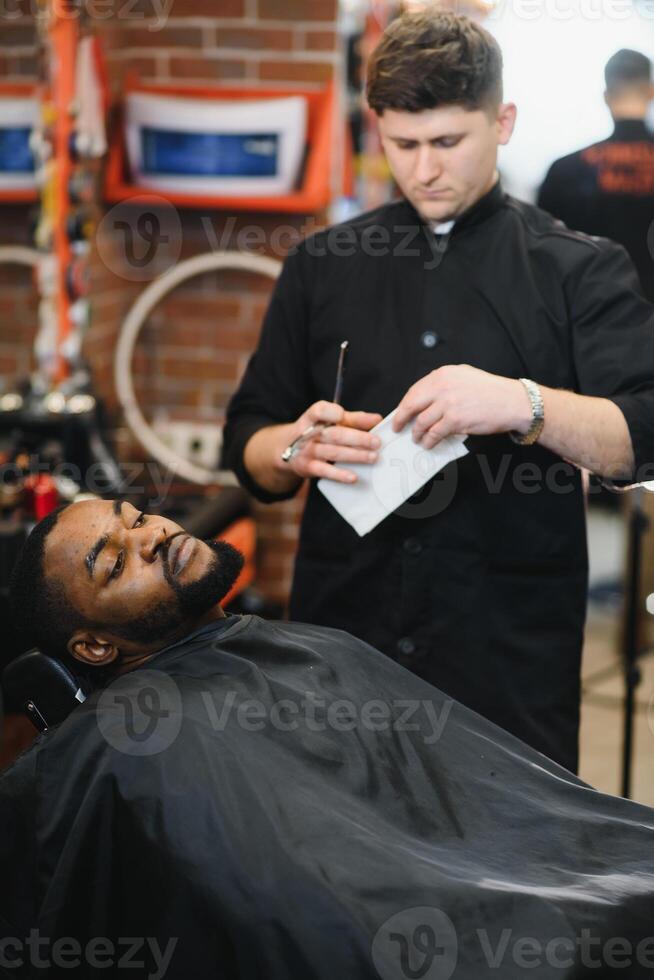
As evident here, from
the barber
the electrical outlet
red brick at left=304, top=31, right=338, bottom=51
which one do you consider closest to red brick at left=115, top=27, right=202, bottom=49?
red brick at left=304, top=31, right=338, bottom=51

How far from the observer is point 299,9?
333cm

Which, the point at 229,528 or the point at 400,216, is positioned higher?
the point at 400,216

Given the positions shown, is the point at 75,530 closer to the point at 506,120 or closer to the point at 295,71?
the point at 506,120

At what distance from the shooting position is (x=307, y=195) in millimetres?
3312

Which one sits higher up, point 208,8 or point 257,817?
point 208,8

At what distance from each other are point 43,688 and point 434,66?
41.7 inches

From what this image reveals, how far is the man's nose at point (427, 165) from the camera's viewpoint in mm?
1900

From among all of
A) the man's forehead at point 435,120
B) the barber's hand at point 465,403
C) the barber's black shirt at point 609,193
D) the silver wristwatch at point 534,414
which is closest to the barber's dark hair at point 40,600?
the barber's hand at point 465,403

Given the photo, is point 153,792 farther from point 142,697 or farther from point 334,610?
point 334,610

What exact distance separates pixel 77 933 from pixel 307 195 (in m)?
2.27

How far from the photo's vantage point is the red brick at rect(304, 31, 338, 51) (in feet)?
10.9

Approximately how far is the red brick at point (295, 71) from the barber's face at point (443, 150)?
58.6 inches

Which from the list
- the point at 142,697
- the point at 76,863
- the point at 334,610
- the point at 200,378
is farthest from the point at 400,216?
the point at 200,378

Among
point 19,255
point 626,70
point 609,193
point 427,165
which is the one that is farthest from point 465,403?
point 626,70
